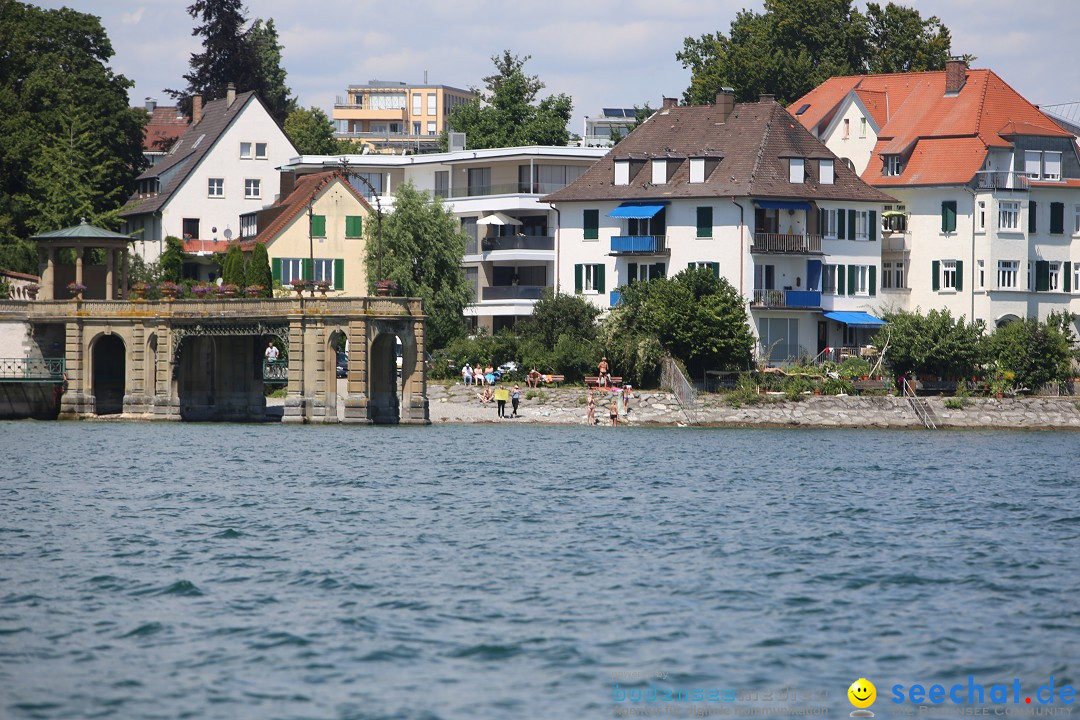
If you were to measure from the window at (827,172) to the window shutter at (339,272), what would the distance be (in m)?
28.1

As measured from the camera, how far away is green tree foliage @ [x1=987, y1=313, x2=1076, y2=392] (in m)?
74.8

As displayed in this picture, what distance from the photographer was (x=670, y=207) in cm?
8088

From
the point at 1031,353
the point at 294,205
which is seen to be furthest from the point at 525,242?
the point at 1031,353

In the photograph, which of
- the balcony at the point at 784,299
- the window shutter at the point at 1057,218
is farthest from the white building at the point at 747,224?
the window shutter at the point at 1057,218

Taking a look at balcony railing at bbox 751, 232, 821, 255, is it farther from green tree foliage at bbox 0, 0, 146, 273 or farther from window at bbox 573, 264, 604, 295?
green tree foliage at bbox 0, 0, 146, 273

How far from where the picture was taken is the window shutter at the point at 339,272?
3632 inches

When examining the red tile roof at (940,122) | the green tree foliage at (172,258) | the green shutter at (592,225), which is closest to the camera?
the red tile roof at (940,122)

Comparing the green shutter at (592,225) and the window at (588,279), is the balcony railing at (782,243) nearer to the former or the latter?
the window at (588,279)

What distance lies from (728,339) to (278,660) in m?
52.5

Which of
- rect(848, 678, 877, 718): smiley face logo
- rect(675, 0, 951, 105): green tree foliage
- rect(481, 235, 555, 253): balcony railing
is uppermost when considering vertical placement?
rect(675, 0, 951, 105): green tree foliage

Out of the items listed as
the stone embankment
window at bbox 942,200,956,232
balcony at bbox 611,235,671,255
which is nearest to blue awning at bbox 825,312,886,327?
window at bbox 942,200,956,232

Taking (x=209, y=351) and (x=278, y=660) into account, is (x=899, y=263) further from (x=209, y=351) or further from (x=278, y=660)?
(x=278, y=660)

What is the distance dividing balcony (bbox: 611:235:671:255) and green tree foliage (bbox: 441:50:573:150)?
1103 inches

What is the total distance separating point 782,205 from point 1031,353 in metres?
13.8
